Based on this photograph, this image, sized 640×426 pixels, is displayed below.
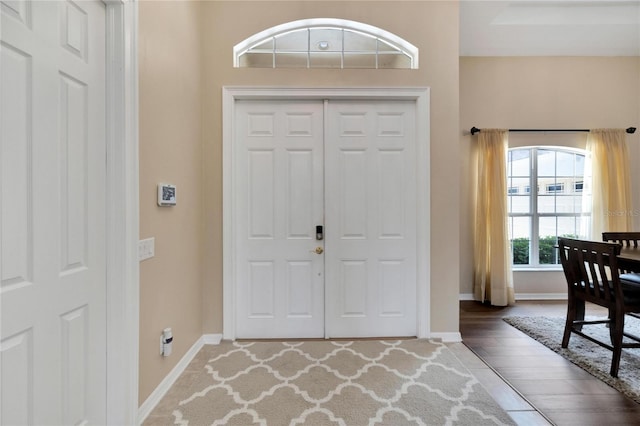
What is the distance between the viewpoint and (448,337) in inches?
103

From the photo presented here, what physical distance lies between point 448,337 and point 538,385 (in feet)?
2.34

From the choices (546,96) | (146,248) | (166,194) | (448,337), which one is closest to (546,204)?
(546,96)

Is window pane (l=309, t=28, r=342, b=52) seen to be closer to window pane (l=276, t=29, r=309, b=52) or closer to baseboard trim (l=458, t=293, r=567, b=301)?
window pane (l=276, t=29, r=309, b=52)

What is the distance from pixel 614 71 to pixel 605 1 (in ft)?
3.50

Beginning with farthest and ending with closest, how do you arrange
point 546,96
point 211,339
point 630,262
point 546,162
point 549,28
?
1. point 546,162
2. point 546,96
3. point 549,28
4. point 211,339
5. point 630,262

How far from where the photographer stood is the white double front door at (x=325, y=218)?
8.73ft

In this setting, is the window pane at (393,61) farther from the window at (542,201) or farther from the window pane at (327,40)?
the window at (542,201)

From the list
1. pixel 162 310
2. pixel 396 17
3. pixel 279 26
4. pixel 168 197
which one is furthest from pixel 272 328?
pixel 396 17

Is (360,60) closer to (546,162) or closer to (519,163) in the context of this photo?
(519,163)

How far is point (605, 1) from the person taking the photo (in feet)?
10.5

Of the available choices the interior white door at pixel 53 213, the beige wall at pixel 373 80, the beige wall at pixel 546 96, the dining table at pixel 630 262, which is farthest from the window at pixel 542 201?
the interior white door at pixel 53 213

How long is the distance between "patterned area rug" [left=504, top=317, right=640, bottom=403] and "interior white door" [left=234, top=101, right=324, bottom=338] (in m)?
2.07

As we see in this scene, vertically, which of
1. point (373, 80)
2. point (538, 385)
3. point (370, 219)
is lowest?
point (538, 385)

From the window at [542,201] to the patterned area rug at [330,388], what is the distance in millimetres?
2400
